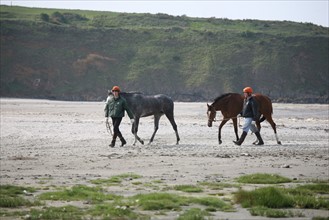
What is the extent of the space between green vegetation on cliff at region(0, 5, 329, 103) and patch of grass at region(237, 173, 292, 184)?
6611 centimetres

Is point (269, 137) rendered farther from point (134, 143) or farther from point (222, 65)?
point (222, 65)

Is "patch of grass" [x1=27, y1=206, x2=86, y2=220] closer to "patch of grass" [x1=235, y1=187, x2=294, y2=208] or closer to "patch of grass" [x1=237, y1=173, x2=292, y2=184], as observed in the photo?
"patch of grass" [x1=235, y1=187, x2=294, y2=208]

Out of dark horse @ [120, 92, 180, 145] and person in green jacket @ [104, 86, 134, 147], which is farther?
dark horse @ [120, 92, 180, 145]

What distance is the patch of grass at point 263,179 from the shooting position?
15.6m

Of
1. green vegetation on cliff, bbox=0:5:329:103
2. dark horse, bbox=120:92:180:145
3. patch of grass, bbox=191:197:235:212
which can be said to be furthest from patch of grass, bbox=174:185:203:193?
green vegetation on cliff, bbox=0:5:329:103

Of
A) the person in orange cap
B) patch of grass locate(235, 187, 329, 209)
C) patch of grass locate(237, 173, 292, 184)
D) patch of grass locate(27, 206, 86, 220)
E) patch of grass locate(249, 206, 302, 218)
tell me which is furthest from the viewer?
the person in orange cap

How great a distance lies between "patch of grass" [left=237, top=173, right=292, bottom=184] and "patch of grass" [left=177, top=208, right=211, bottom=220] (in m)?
4.09

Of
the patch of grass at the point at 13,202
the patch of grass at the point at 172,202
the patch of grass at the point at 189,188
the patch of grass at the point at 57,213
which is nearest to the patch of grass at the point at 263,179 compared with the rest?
the patch of grass at the point at 189,188

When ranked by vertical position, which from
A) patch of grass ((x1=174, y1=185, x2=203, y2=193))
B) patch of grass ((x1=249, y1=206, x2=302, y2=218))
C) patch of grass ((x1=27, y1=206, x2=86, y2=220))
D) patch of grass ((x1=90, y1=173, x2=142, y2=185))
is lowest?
patch of grass ((x1=90, y1=173, x2=142, y2=185))

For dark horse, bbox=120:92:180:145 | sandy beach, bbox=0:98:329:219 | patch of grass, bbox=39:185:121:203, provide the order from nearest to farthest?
1. patch of grass, bbox=39:185:121:203
2. sandy beach, bbox=0:98:329:219
3. dark horse, bbox=120:92:180:145

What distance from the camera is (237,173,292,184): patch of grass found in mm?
15594

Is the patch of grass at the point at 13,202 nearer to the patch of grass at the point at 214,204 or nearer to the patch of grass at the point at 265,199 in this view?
the patch of grass at the point at 214,204

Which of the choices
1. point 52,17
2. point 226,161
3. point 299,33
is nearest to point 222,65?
point 299,33

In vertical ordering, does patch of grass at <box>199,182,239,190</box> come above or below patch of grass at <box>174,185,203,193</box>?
below
